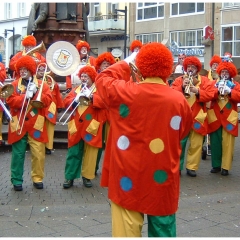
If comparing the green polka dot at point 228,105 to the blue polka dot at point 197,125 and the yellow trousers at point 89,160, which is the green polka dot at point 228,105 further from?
the yellow trousers at point 89,160

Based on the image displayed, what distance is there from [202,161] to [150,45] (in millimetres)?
6185

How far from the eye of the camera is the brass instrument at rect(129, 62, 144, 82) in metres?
4.06

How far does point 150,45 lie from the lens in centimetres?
397

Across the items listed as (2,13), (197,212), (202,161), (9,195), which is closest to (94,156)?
(9,195)

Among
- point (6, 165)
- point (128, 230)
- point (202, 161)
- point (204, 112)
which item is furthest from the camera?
point (202, 161)

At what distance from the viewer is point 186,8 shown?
112 ft

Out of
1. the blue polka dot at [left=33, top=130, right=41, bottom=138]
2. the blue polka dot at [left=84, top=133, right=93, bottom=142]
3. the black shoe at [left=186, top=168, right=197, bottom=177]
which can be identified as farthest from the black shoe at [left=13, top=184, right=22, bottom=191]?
the black shoe at [left=186, top=168, right=197, bottom=177]

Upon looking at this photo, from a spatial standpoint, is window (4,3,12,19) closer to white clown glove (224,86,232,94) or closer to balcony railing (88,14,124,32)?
balcony railing (88,14,124,32)

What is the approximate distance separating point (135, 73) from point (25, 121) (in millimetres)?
3133

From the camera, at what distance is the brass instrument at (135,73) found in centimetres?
406

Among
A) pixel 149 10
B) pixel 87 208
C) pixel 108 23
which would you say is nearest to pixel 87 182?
pixel 87 208

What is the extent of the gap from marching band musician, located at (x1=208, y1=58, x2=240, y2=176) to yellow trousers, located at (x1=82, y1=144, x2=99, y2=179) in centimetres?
225

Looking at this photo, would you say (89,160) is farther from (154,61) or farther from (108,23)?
(108,23)

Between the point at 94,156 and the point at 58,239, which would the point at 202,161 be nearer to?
the point at 94,156
